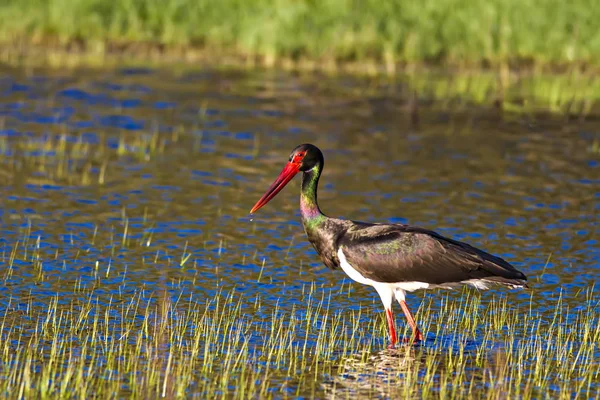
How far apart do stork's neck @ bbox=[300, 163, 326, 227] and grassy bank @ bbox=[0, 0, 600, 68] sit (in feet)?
42.8

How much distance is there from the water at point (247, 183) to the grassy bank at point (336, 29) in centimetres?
117

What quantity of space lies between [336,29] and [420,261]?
14281 mm

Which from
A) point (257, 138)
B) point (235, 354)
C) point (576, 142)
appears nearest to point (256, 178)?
point (257, 138)

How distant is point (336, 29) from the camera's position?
80.0 ft

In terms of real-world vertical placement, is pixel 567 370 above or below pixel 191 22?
below

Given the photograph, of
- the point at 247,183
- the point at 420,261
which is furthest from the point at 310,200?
the point at 247,183

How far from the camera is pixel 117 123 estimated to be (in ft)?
65.8

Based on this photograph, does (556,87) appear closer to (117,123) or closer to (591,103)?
(591,103)

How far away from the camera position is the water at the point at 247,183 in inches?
498

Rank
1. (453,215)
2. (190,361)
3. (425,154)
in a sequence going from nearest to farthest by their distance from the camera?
(190,361) → (453,215) → (425,154)

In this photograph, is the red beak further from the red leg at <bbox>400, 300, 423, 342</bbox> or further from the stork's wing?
the red leg at <bbox>400, 300, 423, 342</bbox>

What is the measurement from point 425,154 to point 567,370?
8.87m

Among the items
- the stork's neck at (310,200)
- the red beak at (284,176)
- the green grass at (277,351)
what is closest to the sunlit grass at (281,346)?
the green grass at (277,351)

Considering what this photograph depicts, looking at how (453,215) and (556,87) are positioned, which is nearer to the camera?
(453,215)
